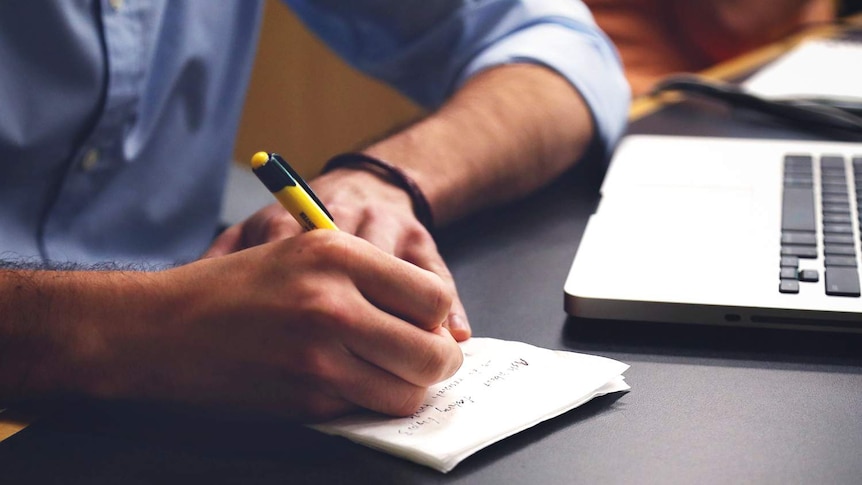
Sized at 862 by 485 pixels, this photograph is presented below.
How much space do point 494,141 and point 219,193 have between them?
313mm

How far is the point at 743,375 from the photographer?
0.48 meters

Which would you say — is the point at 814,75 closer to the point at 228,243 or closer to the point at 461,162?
the point at 461,162

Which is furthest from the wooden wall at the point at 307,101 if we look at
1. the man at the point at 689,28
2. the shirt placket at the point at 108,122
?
the shirt placket at the point at 108,122

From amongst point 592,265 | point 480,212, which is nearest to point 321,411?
point 592,265

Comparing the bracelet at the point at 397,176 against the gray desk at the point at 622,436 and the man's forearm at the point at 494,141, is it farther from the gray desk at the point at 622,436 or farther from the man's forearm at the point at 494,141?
the gray desk at the point at 622,436

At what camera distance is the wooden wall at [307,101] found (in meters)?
2.31

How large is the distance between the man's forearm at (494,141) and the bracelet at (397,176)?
0.01 metres

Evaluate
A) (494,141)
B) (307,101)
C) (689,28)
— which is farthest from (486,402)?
(307,101)

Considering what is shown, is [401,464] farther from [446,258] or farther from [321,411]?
[446,258]

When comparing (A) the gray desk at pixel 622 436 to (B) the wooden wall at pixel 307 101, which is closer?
(A) the gray desk at pixel 622 436

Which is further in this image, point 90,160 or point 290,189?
point 90,160

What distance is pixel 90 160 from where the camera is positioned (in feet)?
2.43

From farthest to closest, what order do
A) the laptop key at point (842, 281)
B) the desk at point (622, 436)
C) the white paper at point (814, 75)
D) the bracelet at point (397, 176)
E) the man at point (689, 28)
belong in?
1. the man at point (689, 28)
2. the white paper at point (814, 75)
3. the bracelet at point (397, 176)
4. the laptop key at point (842, 281)
5. the desk at point (622, 436)

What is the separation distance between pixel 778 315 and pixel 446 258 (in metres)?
0.23
